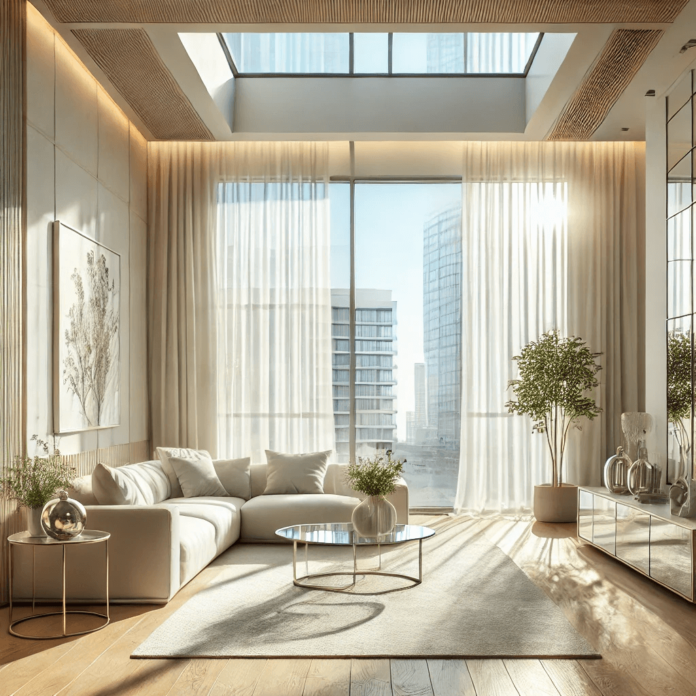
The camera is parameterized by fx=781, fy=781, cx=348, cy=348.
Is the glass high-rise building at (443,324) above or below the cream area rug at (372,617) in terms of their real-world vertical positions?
above

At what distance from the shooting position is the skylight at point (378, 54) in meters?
7.45

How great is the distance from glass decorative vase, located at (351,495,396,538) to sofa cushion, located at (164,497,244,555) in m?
1.24

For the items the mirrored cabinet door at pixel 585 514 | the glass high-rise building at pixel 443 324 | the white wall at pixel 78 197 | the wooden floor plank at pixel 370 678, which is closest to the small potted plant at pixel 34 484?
the white wall at pixel 78 197

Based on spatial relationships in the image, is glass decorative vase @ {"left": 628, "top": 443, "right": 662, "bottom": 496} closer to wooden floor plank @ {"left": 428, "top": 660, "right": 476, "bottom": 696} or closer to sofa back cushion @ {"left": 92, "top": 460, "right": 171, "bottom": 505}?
wooden floor plank @ {"left": 428, "top": 660, "right": 476, "bottom": 696}

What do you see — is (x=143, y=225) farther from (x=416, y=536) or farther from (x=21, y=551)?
(x=416, y=536)

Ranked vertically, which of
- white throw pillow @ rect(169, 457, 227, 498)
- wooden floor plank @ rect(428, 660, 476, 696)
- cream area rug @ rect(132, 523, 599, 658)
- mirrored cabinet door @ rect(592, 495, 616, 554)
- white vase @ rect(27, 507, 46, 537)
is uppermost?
white vase @ rect(27, 507, 46, 537)

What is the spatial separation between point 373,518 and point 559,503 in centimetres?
306

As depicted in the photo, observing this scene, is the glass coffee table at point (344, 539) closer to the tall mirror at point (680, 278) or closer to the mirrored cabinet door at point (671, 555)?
the mirrored cabinet door at point (671, 555)

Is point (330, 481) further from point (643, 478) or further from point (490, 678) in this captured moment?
point (490, 678)

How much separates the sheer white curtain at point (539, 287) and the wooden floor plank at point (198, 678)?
15.3 ft

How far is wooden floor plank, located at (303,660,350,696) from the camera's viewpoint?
3145 millimetres

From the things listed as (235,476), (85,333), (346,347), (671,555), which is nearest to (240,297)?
(346,347)

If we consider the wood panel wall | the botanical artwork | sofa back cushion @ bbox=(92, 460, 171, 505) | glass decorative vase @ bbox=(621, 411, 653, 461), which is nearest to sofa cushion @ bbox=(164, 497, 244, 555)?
sofa back cushion @ bbox=(92, 460, 171, 505)

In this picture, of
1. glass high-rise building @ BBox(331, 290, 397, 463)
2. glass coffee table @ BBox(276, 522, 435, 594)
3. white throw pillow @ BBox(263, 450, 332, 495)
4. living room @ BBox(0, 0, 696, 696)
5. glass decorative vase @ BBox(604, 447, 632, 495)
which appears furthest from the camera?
glass high-rise building @ BBox(331, 290, 397, 463)
